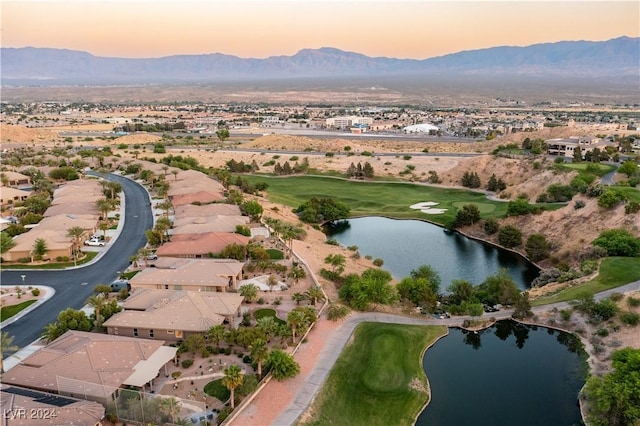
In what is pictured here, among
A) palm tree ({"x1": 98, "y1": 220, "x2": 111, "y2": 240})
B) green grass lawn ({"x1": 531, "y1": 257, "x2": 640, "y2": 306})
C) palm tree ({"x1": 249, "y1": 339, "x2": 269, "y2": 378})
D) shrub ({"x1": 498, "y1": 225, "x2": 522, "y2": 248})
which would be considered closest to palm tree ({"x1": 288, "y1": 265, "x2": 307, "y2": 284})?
palm tree ({"x1": 249, "y1": 339, "x2": 269, "y2": 378})

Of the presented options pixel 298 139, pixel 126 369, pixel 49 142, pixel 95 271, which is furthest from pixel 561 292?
pixel 49 142

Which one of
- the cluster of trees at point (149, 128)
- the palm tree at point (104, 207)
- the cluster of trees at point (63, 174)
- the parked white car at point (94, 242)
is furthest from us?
the cluster of trees at point (149, 128)

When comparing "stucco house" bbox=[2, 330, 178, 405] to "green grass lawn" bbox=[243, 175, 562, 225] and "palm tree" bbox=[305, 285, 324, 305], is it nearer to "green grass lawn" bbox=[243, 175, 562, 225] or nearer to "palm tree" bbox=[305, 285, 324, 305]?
"palm tree" bbox=[305, 285, 324, 305]

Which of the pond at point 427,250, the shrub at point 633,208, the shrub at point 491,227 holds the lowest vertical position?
the pond at point 427,250

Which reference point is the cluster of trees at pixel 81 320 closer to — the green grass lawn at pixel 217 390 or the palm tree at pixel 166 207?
the green grass lawn at pixel 217 390

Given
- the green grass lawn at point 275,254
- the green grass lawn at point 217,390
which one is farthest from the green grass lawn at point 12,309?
the green grass lawn at point 275,254

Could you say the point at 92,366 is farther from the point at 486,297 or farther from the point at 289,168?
the point at 289,168

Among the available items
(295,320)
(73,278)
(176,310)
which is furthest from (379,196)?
(176,310)
